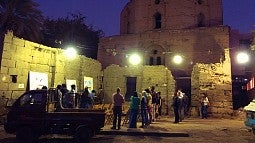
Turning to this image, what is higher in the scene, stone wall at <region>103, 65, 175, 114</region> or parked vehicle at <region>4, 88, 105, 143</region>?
stone wall at <region>103, 65, 175, 114</region>

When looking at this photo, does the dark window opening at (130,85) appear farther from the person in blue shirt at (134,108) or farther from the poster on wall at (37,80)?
the person in blue shirt at (134,108)

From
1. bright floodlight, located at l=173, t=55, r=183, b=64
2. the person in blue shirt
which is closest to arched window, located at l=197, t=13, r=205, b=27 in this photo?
bright floodlight, located at l=173, t=55, r=183, b=64

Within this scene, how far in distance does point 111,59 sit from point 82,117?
62.2 feet

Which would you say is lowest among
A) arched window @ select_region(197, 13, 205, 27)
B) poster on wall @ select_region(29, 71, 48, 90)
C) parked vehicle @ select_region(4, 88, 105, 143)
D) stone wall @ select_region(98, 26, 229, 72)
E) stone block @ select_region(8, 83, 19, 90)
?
parked vehicle @ select_region(4, 88, 105, 143)

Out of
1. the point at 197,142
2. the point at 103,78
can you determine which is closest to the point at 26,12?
the point at 103,78

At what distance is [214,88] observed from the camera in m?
21.8

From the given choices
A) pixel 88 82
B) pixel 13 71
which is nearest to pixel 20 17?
pixel 88 82

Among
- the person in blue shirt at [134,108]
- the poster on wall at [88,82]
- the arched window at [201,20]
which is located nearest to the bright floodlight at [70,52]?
the poster on wall at [88,82]

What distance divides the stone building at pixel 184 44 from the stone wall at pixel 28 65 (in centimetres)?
853

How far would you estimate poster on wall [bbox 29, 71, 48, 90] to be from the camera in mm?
15236

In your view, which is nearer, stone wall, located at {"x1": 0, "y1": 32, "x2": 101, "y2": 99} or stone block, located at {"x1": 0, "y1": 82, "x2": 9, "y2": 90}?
stone block, located at {"x1": 0, "y1": 82, "x2": 9, "y2": 90}

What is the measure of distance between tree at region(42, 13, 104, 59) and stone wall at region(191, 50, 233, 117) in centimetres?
2130

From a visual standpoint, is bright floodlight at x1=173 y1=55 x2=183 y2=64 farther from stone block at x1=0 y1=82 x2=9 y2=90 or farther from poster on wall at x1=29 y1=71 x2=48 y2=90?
stone block at x1=0 y1=82 x2=9 y2=90

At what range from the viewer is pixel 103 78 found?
80.6 feet
